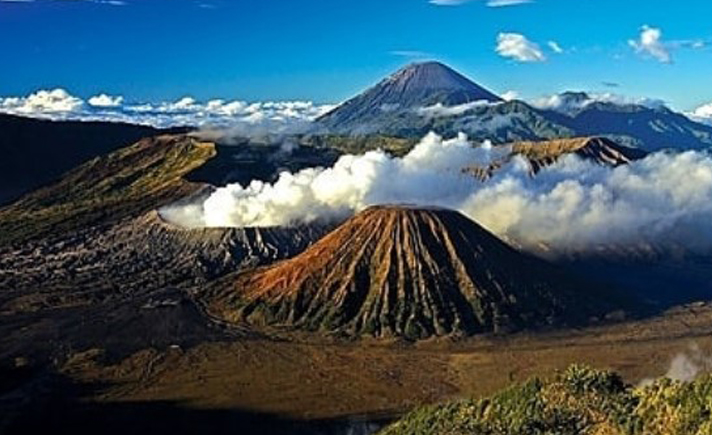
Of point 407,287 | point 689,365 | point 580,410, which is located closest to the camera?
point 580,410

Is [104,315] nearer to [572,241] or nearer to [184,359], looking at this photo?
[184,359]

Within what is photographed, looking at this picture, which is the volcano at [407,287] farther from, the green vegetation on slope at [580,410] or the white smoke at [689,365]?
the green vegetation on slope at [580,410]

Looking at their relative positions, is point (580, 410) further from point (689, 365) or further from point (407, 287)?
point (407, 287)

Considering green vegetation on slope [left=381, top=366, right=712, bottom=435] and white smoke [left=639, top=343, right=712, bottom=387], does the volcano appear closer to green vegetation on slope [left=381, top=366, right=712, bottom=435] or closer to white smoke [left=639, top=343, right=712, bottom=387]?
white smoke [left=639, top=343, right=712, bottom=387]

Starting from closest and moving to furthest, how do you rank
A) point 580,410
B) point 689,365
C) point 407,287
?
point 580,410 → point 689,365 → point 407,287

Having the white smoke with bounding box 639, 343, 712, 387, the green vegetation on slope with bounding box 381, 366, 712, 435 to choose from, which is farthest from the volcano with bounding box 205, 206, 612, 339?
the green vegetation on slope with bounding box 381, 366, 712, 435

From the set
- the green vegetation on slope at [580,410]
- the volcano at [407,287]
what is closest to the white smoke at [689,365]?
the volcano at [407,287]

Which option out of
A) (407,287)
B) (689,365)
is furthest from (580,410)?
(407,287)

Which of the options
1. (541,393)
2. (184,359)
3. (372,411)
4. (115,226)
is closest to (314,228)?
(115,226)
